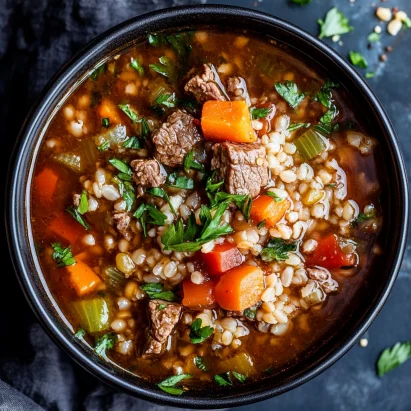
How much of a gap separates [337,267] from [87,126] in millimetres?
1573

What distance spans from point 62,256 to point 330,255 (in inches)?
57.6

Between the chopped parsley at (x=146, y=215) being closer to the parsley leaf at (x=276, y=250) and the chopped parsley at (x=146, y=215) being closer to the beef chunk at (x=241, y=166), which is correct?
the beef chunk at (x=241, y=166)

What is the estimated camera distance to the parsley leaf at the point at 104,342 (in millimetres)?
3805

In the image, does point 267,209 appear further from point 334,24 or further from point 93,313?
point 334,24

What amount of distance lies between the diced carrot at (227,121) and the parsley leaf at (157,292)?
0.87 m

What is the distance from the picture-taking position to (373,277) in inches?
153

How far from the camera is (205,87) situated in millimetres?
3602

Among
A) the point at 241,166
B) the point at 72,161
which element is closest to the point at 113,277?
the point at 72,161

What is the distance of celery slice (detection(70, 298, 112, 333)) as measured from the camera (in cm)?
378

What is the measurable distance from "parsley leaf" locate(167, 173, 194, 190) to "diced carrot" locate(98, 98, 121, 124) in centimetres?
42

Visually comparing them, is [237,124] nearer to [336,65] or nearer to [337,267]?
[336,65]

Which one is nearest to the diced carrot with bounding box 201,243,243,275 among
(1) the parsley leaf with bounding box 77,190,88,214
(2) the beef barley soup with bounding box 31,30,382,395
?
(2) the beef barley soup with bounding box 31,30,382,395

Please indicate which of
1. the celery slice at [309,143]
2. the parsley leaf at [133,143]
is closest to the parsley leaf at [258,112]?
the celery slice at [309,143]

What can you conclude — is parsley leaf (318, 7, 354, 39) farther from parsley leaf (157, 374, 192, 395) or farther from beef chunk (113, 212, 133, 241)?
parsley leaf (157, 374, 192, 395)
